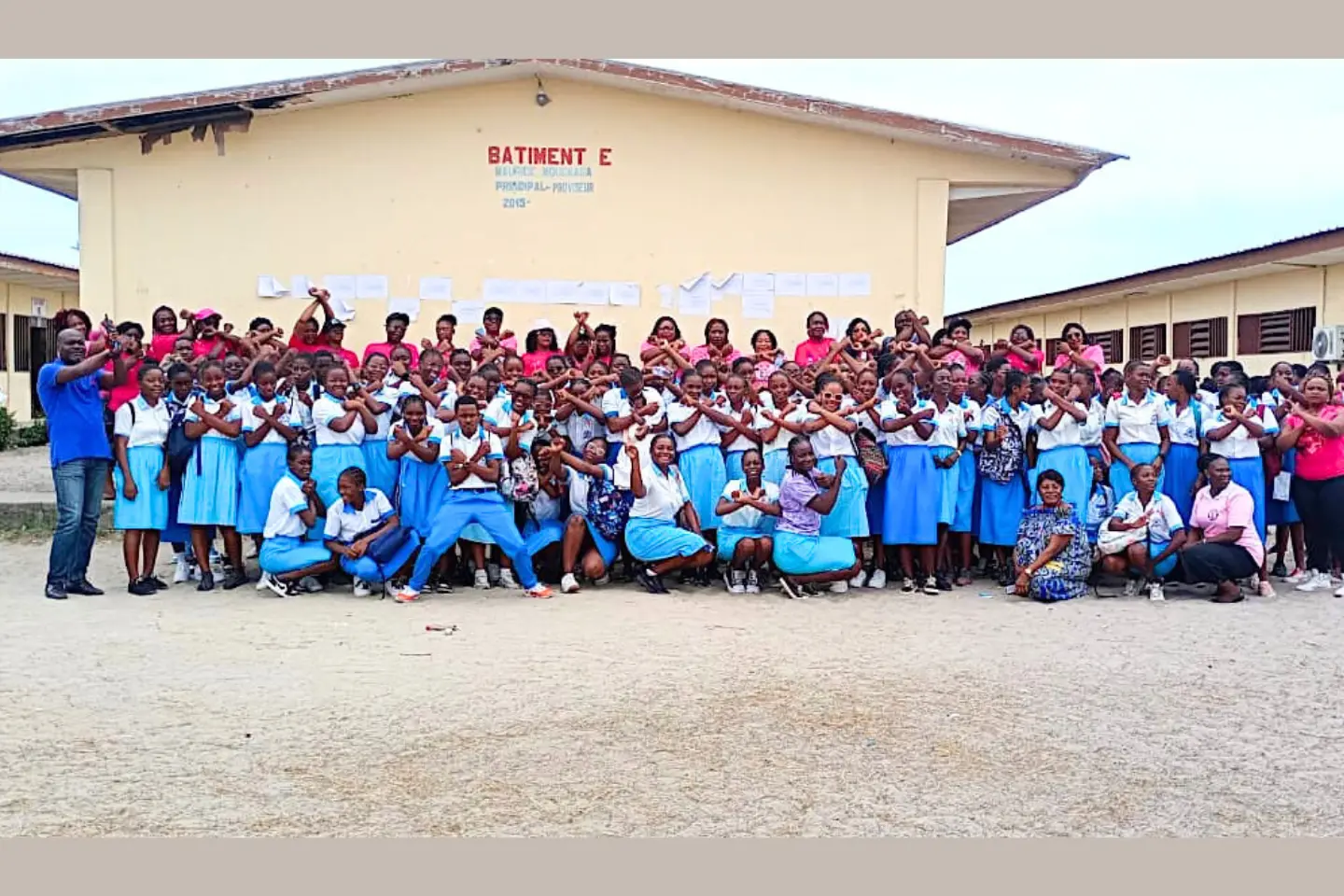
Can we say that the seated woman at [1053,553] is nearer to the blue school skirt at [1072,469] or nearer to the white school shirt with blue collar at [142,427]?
the blue school skirt at [1072,469]

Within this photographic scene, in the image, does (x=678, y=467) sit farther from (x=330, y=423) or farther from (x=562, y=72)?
(x=562, y=72)

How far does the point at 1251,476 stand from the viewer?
26.9 ft

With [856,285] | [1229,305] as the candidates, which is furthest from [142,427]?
[1229,305]

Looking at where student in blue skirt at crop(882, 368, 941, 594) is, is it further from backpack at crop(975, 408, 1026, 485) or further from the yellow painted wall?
the yellow painted wall

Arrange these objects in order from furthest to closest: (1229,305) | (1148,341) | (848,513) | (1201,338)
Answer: (1148,341) → (1201,338) → (1229,305) → (848,513)

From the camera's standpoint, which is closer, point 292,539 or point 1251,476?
point 292,539

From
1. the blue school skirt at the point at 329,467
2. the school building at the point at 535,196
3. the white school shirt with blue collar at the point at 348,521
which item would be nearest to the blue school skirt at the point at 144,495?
the blue school skirt at the point at 329,467

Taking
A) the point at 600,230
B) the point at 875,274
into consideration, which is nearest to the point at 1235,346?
the point at 875,274

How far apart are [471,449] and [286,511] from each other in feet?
4.10

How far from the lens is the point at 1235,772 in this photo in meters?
4.31

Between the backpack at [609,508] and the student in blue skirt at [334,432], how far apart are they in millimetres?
1528

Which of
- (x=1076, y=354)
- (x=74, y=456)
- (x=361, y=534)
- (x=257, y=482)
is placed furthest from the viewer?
(x=1076, y=354)

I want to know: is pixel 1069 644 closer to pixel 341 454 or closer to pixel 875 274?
pixel 341 454

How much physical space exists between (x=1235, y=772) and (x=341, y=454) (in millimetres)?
5667
